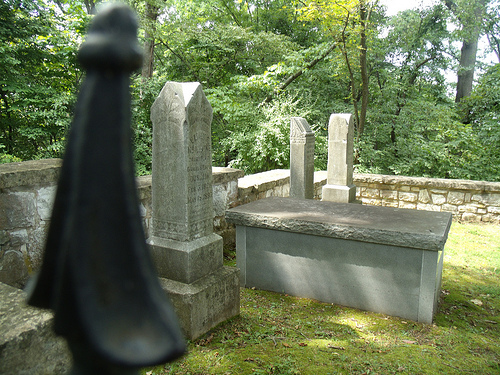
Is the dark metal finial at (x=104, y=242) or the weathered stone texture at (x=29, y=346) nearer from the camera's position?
the dark metal finial at (x=104, y=242)

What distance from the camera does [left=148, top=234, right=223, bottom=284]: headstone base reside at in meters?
3.56

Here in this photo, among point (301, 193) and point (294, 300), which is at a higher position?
point (301, 193)

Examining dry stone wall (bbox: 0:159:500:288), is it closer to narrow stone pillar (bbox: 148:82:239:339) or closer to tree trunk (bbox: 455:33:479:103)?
narrow stone pillar (bbox: 148:82:239:339)

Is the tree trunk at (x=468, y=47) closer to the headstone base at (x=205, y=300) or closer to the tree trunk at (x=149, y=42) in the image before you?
the tree trunk at (x=149, y=42)

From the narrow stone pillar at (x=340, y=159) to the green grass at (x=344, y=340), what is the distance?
342 cm

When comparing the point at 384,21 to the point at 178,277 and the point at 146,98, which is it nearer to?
the point at 146,98

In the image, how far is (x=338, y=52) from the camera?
495 inches

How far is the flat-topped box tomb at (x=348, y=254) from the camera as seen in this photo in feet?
13.5

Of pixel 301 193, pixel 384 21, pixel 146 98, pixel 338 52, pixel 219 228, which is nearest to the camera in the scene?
pixel 219 228

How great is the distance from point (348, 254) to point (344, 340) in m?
1.08

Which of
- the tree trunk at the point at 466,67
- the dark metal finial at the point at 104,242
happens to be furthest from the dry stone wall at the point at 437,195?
the dark metal finial at the point at 104,242

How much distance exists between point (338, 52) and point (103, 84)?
1310cm

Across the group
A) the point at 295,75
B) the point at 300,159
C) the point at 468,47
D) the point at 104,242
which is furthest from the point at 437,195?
the point at 104,242

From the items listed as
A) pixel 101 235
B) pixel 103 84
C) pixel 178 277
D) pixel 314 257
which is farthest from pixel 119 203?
pixel 314 257
